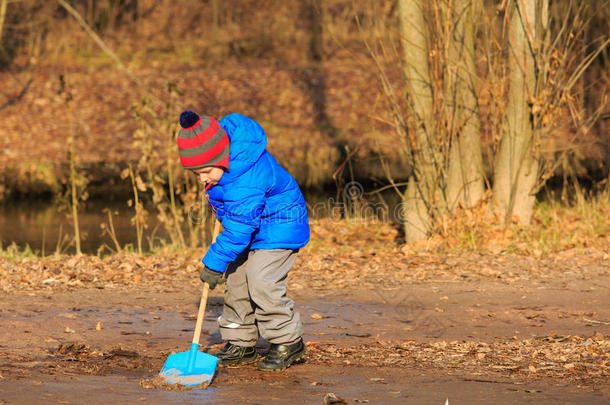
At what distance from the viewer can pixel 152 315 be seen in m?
6.70

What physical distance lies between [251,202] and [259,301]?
64cm

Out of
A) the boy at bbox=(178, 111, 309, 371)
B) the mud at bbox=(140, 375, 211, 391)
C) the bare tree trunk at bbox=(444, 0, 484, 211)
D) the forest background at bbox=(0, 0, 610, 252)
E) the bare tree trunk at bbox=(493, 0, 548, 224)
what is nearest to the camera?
the mud at bbox=(140, 375, 211, 391)

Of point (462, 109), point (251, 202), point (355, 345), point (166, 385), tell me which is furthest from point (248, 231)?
point (462, 109)

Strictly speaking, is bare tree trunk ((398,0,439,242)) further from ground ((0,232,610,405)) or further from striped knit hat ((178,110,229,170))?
striped knit hat ((178,110,229,170))

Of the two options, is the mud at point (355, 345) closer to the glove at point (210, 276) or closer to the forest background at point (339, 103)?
the glove at point (210, 276)

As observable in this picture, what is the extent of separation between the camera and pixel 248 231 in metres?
4.84

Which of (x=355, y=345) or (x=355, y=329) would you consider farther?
(x=355, y=329)

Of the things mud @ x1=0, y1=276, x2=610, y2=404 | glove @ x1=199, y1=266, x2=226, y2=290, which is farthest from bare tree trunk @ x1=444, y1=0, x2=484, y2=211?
glove @ x1=199, y1=266, x2=226, y2=290

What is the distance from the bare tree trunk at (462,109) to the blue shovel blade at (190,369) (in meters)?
5.64

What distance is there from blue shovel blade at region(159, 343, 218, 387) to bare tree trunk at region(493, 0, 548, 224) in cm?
620

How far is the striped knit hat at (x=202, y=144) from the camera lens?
4.79m

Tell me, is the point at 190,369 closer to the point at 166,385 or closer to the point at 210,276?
the point at 166,385

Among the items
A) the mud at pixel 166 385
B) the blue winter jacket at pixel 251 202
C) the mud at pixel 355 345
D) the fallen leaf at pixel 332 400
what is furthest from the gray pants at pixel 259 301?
the fallen leaf at pixel 332 400

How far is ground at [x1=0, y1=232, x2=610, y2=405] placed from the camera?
4625 millimetres
